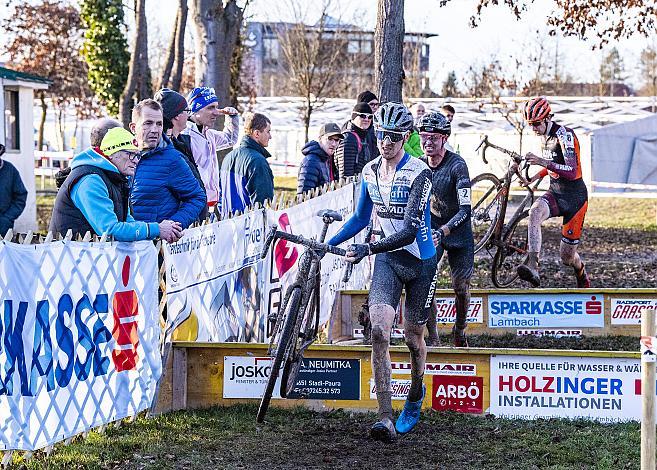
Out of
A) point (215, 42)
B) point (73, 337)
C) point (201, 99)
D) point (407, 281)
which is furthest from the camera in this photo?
point (215, 42)

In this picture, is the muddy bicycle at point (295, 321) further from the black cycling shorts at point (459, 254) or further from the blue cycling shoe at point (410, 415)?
the black cycling shorts at point (459, 254)

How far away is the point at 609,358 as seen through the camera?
7.59 metres

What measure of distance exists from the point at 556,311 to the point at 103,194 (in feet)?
18.0

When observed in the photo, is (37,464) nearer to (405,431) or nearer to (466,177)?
(405,431)

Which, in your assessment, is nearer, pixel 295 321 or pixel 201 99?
pixel 295 321

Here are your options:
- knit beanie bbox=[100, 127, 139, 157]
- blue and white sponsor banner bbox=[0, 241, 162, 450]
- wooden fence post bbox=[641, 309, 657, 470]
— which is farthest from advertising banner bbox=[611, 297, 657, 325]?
wooden fence post bbox=[641, 309, 657, 470]

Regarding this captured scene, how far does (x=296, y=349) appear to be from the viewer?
7.61m

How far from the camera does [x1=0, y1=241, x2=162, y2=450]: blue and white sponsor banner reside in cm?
611

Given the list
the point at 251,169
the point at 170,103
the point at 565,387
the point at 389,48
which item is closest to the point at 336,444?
the point at 565,387

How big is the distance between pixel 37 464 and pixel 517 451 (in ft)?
9.47

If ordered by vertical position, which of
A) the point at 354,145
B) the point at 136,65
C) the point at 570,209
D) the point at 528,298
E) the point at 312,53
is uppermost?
the point at 312,53

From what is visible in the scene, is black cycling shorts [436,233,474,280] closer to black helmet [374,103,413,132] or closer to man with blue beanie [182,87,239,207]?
man with blue beanie [182,87,239,207]

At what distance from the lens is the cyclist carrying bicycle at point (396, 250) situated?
709 cm

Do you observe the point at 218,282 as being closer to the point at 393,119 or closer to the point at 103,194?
the point at 103,194
